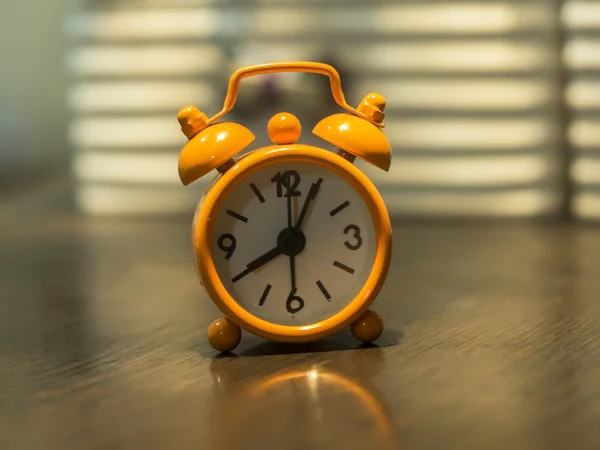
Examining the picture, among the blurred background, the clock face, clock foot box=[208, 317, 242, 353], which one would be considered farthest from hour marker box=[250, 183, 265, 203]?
the blurred background

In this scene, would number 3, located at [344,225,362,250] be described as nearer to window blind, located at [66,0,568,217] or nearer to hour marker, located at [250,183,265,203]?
hour marker, located at [250,183,265,203]

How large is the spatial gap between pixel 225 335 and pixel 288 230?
110 mm

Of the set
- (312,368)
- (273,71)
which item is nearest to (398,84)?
(273,71)

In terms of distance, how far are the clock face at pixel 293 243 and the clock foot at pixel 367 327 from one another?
2 cm

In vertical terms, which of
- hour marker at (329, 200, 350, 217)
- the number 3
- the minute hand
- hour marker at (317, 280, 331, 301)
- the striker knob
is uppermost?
the striker knob

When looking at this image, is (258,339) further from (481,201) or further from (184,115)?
(481,201)

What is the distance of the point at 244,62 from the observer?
190cm

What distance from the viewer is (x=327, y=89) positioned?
1.80 meters

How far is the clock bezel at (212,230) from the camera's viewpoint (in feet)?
2.73

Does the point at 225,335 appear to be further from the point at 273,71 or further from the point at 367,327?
the point at 273,71

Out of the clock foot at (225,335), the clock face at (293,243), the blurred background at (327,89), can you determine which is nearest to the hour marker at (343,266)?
the clock face at (293,243)

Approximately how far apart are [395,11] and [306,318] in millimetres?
1139

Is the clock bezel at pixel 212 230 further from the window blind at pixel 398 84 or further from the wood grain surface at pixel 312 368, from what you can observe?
the window blind at pixel 398 84

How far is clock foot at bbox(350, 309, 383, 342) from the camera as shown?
0.86m
